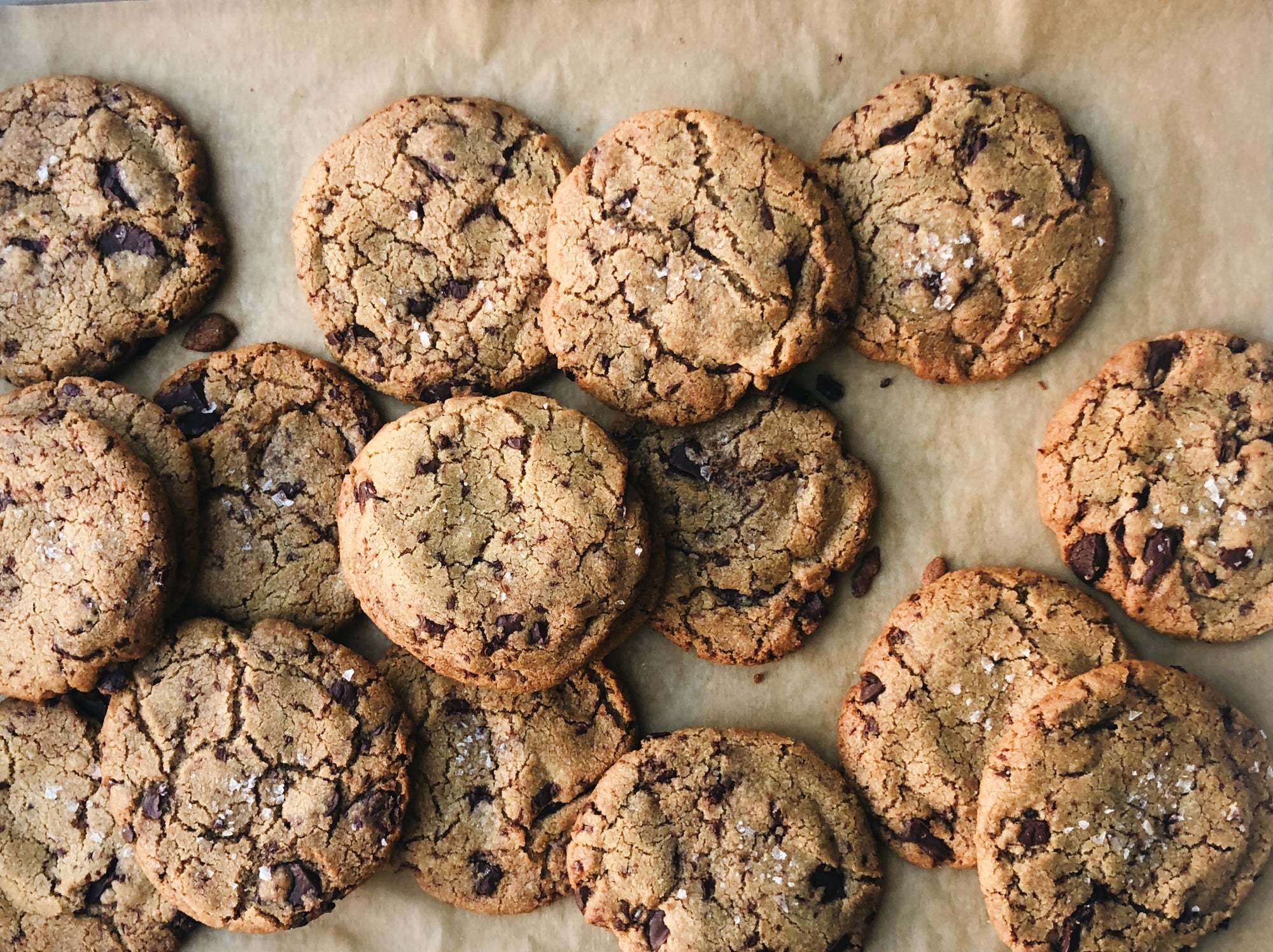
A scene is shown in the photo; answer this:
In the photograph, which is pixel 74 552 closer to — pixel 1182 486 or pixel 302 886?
pixel 302 886

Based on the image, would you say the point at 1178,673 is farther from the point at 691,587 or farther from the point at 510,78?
the point at 510,78

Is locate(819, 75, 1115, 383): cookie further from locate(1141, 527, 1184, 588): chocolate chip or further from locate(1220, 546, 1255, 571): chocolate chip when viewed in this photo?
locate(1220, 546, 1255, 571): chocolate chip

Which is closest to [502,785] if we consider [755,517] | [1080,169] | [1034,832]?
[755,517]

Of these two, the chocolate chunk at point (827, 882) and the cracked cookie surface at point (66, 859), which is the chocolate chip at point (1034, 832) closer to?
the chocolate chunk at point (827, 882)

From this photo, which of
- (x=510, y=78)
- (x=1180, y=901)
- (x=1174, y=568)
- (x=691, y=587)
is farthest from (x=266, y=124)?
(x=1180, y=901)

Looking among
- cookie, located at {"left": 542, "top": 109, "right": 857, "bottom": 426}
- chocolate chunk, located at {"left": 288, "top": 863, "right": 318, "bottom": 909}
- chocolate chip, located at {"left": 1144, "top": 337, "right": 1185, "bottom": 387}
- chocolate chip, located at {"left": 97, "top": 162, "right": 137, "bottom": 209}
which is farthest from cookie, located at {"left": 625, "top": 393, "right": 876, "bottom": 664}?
chocolate chip, located at {"left": 97, "top": 162, "right": 137, "bottom": 209}
